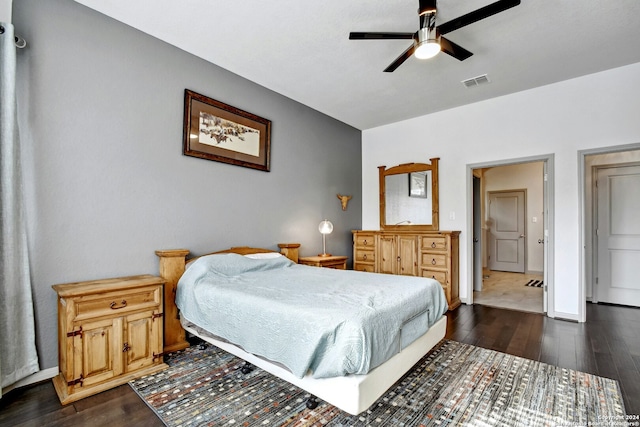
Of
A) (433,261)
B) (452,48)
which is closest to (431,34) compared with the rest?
(452,48)

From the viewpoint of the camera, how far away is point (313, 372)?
64.0 inches

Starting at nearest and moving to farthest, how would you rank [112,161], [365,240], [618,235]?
[112,161], [618,235], [365,240]

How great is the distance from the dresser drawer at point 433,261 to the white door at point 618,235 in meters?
2.44

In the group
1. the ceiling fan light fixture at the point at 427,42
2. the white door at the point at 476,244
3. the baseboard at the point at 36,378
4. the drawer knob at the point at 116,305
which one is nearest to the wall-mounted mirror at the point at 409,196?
the white door at the point at 476,244

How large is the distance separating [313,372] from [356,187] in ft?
13.3

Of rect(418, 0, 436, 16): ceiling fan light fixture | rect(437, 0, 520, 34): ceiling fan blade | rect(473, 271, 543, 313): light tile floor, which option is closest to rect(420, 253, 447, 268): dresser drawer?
rect(473, 271, 543, 313): light tile floor

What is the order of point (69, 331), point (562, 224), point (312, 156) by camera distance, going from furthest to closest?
point (312, 156) → point (562, 224) → point (69, 331)

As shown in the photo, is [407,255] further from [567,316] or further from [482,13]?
[482,13]

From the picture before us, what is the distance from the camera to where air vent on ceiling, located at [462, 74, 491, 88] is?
3.55 meters

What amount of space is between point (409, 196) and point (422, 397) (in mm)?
3404

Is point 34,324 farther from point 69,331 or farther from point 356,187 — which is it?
point 356,187

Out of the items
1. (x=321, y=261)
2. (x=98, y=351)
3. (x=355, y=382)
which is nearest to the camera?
(x=355, y=382)

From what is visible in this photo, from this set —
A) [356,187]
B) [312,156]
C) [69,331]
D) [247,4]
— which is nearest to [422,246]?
[356,187]

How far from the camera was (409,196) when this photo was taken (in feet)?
16.0
